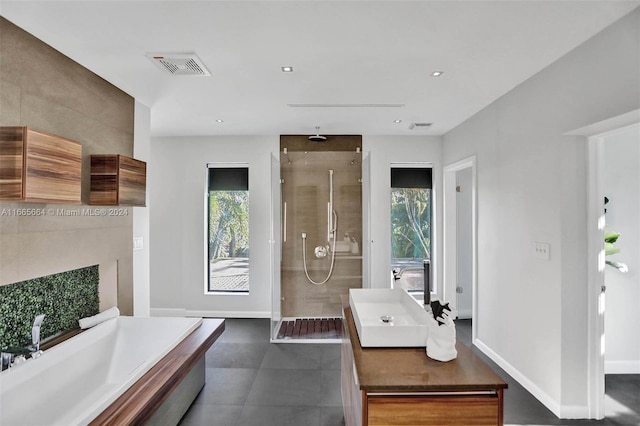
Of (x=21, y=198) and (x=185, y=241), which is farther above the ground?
(x=21, y=198)

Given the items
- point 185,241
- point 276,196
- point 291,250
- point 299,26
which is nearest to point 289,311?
point 291,250

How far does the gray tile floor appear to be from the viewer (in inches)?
95.5

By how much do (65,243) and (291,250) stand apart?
234cm

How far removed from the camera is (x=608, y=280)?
10.2ft

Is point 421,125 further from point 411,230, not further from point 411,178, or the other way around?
point 411,230

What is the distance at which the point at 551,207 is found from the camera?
252 centimetres

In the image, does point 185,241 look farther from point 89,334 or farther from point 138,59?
point 138,59

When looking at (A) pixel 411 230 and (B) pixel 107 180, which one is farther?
(A) pixel 411 230

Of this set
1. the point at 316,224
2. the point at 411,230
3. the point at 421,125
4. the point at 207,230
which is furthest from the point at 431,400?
the point at 207,230

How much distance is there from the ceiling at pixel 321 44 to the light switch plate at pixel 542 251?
52.0 inches

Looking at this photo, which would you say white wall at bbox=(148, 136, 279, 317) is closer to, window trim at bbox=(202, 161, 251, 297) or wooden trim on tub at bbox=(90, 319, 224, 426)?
window trim at bbox=(202, 161, 251, 297)

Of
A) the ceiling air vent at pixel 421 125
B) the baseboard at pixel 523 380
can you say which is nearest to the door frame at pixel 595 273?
the baseboard at pixel 523 380

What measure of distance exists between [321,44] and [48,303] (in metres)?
2.64

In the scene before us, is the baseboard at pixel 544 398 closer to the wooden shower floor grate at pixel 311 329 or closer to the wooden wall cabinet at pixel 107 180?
the wooden shower floor grate at pixel 311 329
